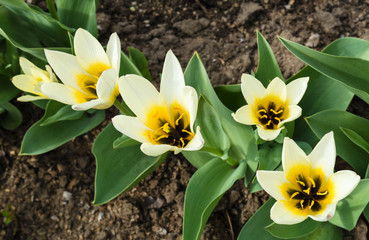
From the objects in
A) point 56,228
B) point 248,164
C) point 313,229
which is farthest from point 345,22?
point 56,228

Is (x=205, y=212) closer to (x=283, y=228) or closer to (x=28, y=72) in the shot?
(x=283, y=228)

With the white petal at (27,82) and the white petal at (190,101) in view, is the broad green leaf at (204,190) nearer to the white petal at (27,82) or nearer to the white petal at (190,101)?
the white petal at (190,101)

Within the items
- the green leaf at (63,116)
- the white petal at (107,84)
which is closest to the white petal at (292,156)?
the white petal at (107,84)

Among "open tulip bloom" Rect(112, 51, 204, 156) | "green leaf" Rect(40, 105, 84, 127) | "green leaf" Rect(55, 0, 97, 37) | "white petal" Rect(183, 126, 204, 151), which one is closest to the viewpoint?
"white petal" Rect(183, 126, 204, 151)

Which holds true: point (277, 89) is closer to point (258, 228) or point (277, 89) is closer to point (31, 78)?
point (258, 228)

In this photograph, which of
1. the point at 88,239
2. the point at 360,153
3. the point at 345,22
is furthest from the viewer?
the point at 345,22

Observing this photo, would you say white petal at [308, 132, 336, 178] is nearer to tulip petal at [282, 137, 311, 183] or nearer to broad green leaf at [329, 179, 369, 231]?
tulip petal at [282, 137, 311, 183]

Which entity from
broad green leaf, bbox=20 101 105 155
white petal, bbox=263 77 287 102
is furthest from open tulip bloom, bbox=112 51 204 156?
broad green leaf, bbox=20 101 105 155

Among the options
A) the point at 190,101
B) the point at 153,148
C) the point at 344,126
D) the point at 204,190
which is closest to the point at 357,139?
the point at 344,126
